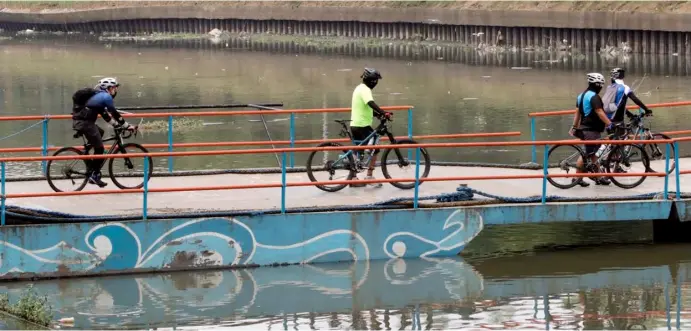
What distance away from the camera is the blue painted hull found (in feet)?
56.6

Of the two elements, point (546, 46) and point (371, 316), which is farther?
point (546, 46)

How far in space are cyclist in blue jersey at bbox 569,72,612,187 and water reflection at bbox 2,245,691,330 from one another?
59.9 inches

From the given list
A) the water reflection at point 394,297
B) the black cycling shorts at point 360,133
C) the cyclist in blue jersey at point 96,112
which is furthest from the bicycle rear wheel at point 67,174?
the black cycling shorts at point 360,133

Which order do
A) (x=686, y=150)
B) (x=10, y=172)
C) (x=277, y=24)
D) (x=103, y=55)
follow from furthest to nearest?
(x=277, y=24) < (x=103, y=55) < (x=686, y=150) < (x=10, y=172)

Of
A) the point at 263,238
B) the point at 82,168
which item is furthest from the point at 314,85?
the point at 263,238

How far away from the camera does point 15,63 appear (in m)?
63.8

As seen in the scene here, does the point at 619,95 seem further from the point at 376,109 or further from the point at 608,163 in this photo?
the point at 376,109

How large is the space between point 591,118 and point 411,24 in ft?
170

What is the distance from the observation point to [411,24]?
7100 centimetres

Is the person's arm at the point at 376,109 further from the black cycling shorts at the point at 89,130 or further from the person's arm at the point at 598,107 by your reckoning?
the black cycling shorts at the point at 89,130

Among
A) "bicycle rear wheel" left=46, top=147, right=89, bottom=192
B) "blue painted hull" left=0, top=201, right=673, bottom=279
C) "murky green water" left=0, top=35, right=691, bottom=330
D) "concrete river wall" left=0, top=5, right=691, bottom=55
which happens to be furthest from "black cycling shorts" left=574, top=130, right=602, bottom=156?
"concrete river wall" left=0, top=5, right=691, bottom=55

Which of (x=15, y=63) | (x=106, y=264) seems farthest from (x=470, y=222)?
(x=15, y=63)

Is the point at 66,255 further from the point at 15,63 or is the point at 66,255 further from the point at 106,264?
the point at 15,63

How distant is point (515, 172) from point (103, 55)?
50.7m
